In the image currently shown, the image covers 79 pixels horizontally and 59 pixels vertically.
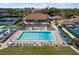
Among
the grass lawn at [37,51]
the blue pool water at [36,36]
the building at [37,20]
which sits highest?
the building at [37,20]

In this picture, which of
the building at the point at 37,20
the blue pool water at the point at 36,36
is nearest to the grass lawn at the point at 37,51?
the blue pool water at the point at 36,36

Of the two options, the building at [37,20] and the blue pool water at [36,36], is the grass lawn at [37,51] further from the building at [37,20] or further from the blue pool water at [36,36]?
the building at [37,20]

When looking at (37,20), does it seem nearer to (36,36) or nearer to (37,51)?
(36,36)

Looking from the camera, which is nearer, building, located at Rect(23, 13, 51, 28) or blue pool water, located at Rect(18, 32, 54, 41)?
blue pool water, located at Rect(18, 32, 54, 41)

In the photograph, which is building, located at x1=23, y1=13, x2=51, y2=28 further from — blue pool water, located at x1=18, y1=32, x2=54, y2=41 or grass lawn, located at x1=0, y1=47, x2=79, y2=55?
grass lawn, located at x1=0, y1=47, x2=79, y2=55

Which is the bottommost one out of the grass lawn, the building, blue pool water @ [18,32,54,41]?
the grass lawn

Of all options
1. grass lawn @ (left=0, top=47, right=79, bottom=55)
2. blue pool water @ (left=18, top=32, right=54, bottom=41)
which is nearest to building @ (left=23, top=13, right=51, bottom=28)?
blue pool water @ (left=18, top=32, right=54, bottom=41)

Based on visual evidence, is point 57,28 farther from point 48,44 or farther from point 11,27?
point 11,27
